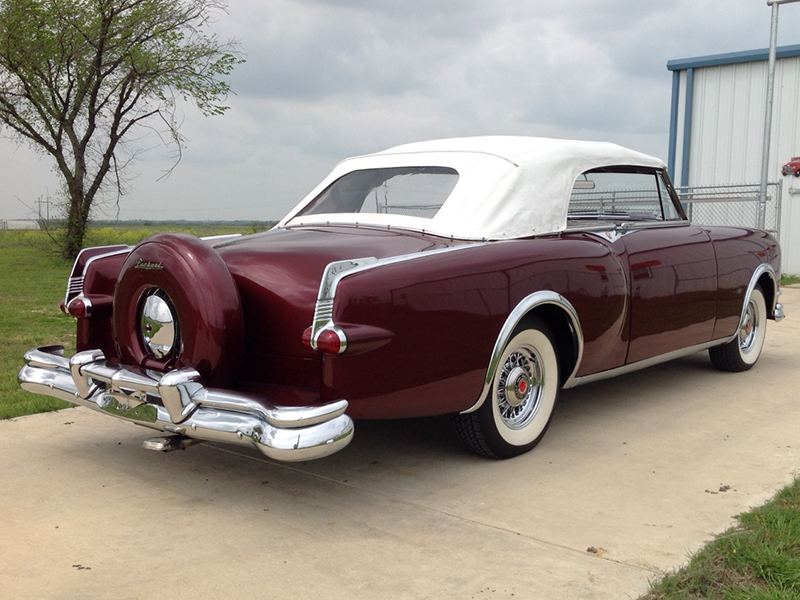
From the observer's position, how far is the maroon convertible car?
306cm

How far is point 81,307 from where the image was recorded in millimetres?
3848

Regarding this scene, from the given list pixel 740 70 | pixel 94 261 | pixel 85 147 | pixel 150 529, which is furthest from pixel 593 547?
pixel 85 147

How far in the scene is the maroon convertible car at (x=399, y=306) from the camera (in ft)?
10.0

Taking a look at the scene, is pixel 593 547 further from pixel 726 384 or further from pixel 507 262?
pixel 726 384

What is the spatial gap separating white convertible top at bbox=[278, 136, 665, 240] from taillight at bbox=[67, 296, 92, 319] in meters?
1.24

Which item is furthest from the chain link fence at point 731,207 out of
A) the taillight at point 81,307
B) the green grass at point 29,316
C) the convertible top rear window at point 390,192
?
the taillight at point 81,307

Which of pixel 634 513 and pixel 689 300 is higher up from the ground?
pixel 689 300

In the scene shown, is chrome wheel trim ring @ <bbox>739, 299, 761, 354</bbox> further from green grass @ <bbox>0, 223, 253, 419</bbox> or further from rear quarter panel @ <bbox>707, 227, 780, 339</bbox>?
green grass @ <bbox>0, 223, 253, 419</bbox>

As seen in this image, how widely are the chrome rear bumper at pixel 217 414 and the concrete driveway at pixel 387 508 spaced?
0.36 meters

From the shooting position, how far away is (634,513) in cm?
322

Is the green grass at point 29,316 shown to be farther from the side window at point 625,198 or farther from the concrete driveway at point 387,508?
the side window at point 625,198

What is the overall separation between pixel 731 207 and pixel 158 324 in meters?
14.4

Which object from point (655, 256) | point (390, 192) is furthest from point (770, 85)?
point (390, 192)

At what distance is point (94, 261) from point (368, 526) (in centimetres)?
188
